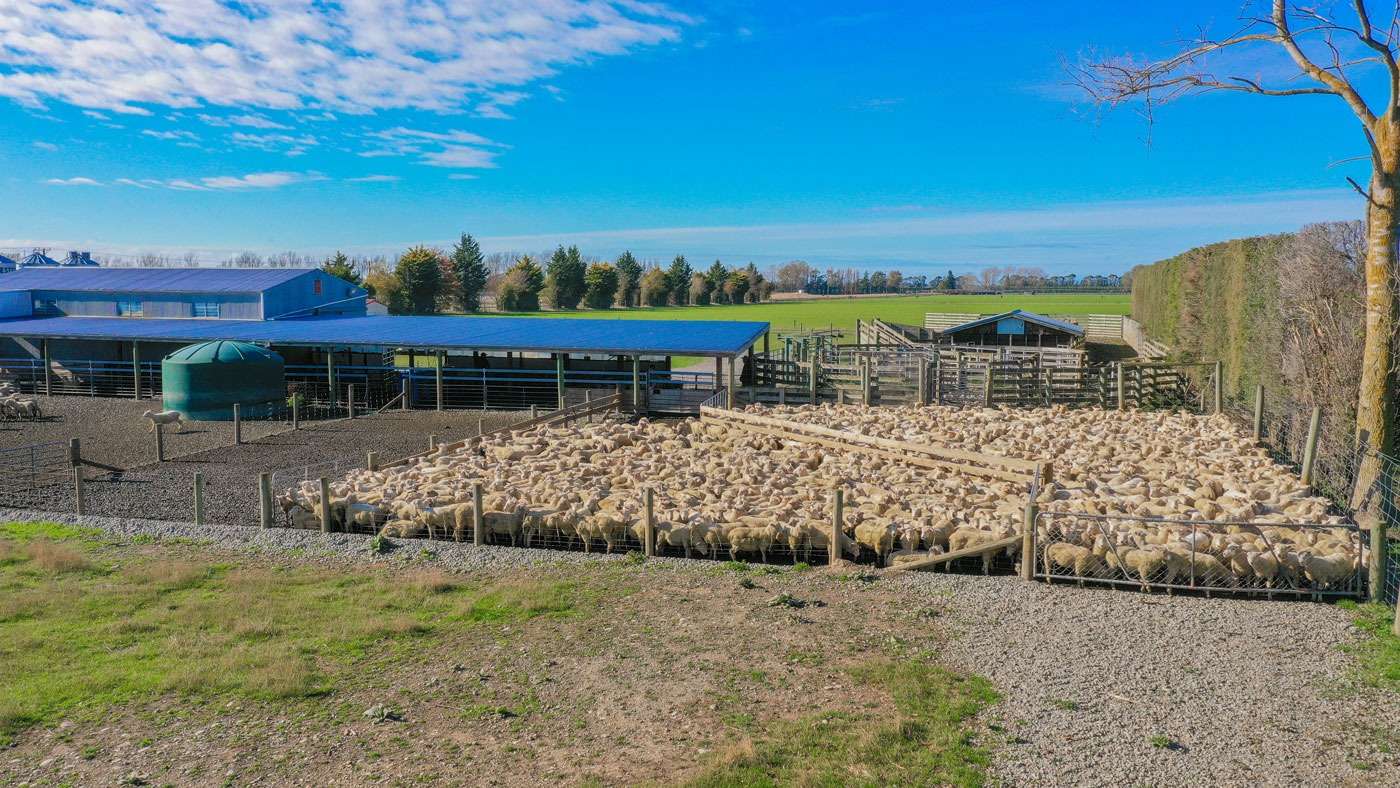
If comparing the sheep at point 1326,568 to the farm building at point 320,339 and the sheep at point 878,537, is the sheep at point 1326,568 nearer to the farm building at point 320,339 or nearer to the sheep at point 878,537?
the sheep at point 878,537

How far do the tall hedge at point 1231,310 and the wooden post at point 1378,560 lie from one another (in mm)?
10743

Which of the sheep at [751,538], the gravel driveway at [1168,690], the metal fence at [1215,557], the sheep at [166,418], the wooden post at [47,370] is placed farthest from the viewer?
the wooden post at [47,370]

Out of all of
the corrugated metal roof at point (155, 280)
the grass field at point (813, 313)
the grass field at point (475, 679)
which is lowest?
the grass field at point (475, 679)

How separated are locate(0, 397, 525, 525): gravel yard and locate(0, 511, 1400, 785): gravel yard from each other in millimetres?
Answer: 7580

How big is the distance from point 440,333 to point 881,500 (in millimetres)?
23182

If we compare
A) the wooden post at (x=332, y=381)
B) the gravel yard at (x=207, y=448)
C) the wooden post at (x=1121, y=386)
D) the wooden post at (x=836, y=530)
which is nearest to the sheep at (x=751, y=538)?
the wooden post at (x=836, y=530)

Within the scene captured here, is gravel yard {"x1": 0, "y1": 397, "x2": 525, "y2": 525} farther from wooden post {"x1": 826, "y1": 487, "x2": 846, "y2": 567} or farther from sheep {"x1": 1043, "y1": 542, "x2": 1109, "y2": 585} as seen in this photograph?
sheep {"x1": 1043, "y1": 542, "x2": 1109, "y2": 585}

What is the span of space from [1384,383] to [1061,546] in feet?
22.9

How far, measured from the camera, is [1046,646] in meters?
9.66

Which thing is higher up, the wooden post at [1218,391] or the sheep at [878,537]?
the wooden post at [1218,391]

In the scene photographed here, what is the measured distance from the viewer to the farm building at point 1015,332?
46.2 m

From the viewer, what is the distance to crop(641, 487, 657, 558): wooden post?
44.2ft

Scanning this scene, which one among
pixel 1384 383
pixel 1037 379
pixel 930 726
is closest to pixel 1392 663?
pixel 930 726

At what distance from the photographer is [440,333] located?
3403cm
